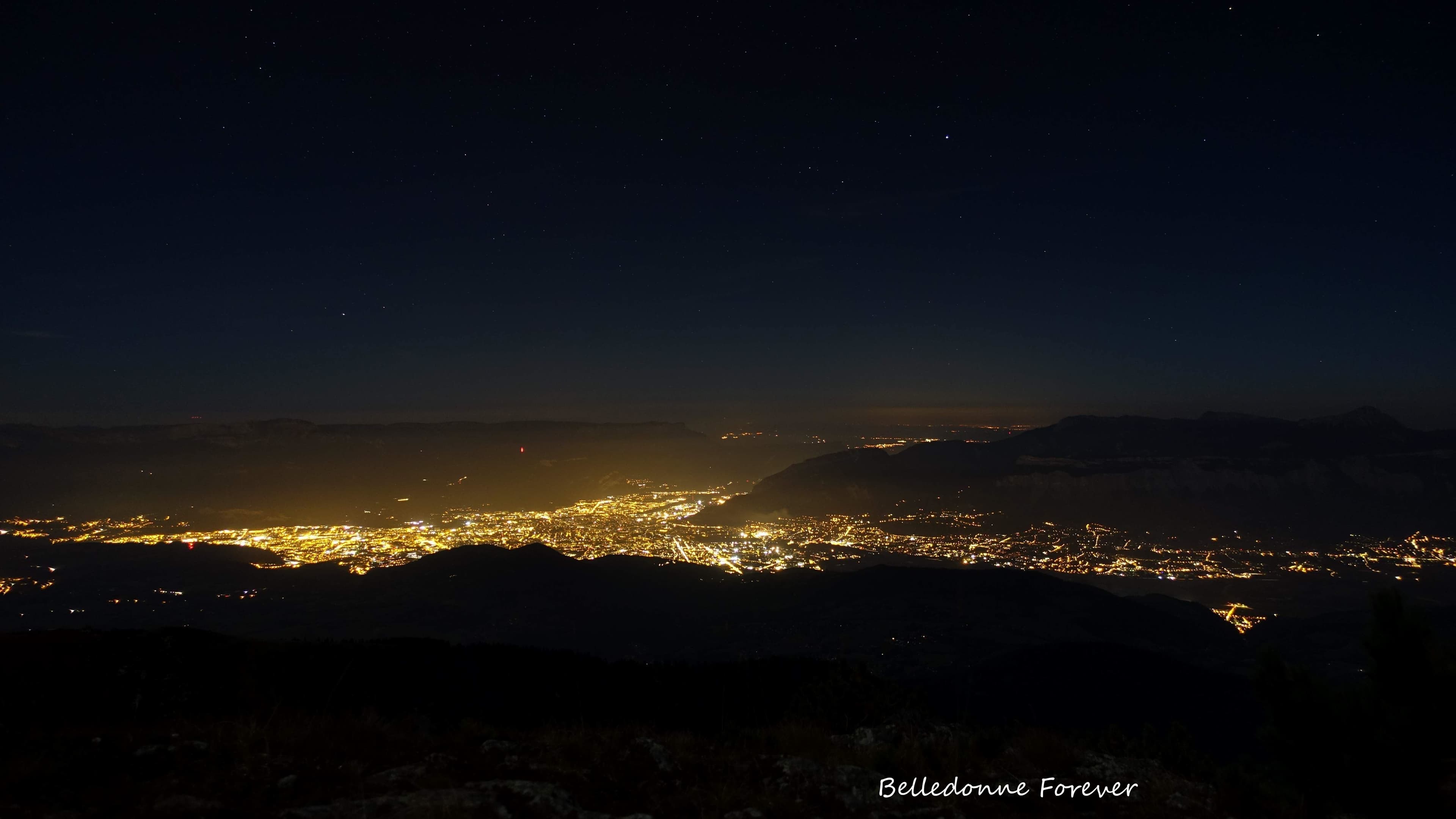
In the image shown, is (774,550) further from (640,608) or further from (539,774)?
(539,774)

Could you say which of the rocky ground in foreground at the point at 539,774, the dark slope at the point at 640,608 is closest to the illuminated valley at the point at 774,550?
the dark slope at the point at 640,608

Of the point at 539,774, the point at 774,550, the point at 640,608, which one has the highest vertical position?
the point at 539,774

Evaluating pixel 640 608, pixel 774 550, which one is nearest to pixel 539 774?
pixel 640 608

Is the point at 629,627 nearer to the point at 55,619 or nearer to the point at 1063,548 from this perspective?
the point at 55,619

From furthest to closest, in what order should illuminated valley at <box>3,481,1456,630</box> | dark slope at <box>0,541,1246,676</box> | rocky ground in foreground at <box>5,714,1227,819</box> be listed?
1. illuminated valley at <box>3,481,1456,630</box>
2. dark slope at <box>0,541,1246,676</box>
3. rocky ground in foreground at <box>5,714,1227,819</box>

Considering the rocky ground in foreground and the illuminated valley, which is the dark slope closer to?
the illuminated valley

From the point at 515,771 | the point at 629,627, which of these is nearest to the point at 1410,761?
the point at 515,771

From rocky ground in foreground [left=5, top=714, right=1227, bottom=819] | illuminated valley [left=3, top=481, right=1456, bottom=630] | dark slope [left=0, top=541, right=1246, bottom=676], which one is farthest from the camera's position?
illuminated valley [left=3, top=481, right=1456, bottom=630]

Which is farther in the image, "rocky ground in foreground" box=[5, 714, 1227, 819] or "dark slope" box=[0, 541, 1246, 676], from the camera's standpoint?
"dark slope" box=[0, 541, 1246, 676]

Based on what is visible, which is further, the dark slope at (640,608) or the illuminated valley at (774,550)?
the illuminated valley at (774,550)

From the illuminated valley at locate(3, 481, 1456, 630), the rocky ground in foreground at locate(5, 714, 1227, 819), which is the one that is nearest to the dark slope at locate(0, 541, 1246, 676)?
the illuminated valley at locate(3, 481, 1456, 630)

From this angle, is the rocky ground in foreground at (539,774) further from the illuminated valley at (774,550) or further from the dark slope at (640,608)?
the illuminated valley at (774,550)
